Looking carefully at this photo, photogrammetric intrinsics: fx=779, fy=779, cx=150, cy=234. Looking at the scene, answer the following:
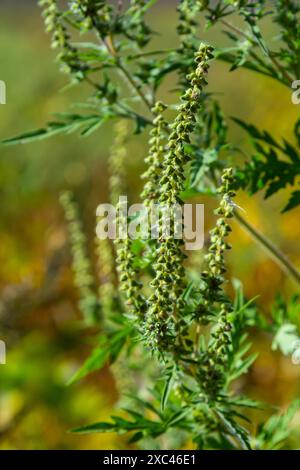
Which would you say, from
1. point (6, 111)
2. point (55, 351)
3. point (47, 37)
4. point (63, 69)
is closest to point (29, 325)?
point (55, 351)

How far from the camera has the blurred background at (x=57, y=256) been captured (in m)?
3.10

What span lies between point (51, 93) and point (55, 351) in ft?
8.02

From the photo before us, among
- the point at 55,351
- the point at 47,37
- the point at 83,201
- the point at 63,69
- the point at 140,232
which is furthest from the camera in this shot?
the point at 47,37

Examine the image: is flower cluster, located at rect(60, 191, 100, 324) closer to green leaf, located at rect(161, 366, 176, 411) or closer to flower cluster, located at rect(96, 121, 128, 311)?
flower cluster, located at rect(96, 121, 128, 311)

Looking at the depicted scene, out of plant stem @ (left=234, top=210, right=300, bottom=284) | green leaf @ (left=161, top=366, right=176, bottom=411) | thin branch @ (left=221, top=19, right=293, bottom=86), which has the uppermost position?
thin branch @ (left=221, top=19, right=293, bottom=86)

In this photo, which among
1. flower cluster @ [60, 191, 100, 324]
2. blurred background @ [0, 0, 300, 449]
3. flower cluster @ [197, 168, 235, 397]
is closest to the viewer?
flower cluster @ [197, 168, 235, 397]

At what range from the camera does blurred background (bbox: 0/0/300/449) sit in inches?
122

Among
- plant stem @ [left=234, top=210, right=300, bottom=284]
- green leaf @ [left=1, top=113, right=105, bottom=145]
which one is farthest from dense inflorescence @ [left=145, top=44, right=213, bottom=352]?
green leaf @ [left=1, top=113, right=105, bottom=145]

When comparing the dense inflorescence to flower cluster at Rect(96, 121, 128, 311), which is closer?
the dense inflorescence

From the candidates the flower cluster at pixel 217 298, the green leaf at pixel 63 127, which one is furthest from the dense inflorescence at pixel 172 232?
the green leaf at pixel 63 127

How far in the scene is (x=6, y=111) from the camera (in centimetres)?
530

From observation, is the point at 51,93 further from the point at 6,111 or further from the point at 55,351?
the point at 55,351

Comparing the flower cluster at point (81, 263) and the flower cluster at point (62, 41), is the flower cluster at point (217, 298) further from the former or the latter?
the flower cluster at point (81, 263)

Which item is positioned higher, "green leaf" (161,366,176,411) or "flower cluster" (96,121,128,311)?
"flower cluster" (96,121,128,311)
